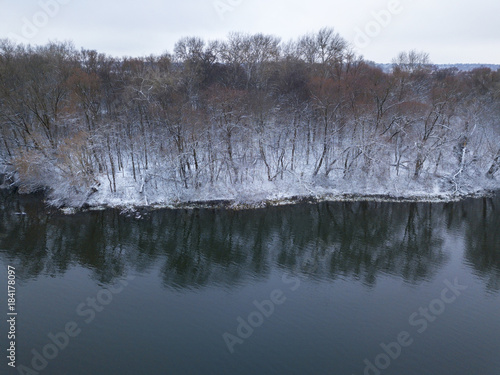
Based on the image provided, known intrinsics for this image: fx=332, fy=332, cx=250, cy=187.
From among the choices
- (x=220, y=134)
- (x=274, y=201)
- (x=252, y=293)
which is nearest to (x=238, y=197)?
(x=274, y=201)

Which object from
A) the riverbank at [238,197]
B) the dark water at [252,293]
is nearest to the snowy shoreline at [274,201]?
the riverbank at [238,197]

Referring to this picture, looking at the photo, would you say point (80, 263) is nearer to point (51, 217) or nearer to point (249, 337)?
point (51, 217)

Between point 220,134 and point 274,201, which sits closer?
point 274,201

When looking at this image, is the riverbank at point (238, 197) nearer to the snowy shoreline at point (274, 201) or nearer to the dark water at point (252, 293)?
the snowy shoreline at point (274, 201)

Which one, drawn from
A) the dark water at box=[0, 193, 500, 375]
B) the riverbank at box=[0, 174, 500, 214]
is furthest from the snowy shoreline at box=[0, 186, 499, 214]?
the dark water at box=[0, 193, 500, 375]

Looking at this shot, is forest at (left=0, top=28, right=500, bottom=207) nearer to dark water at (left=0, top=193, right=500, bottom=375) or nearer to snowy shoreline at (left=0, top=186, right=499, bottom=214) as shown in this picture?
snowy shoreline at (left=0, top=186, right=499, bottom=214)

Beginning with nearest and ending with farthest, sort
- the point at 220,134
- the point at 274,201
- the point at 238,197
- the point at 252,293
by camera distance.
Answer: the point at 252,293
the point at 238,197
the point at 274,201
the point at 220,134

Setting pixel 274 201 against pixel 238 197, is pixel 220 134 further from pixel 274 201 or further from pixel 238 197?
pixel 274 201
